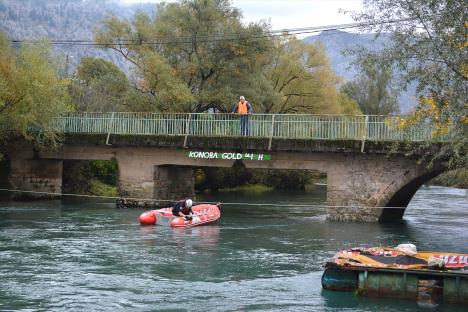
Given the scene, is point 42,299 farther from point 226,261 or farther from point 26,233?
point 26,233

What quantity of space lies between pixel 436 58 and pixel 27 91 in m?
23.6

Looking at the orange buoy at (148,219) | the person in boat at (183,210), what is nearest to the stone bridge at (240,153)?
the person in boat at (183,210)

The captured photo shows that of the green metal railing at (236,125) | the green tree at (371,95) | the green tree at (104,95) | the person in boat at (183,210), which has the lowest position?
the person in boat at (183,210)

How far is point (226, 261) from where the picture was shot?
2275 centimetres

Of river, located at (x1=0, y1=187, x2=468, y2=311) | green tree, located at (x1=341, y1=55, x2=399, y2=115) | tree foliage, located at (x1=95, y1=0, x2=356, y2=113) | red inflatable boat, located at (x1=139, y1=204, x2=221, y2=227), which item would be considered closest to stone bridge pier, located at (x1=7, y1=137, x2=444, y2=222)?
river, located at (x1=0, y1=187, x2=468, y2=311)

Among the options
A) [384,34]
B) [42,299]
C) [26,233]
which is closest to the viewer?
[42,299]

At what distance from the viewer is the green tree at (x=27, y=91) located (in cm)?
3538

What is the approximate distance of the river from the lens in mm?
17172

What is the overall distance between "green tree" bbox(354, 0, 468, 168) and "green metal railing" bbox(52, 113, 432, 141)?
422 inches

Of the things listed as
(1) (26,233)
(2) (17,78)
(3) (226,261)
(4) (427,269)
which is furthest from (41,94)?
(4) (427,269)

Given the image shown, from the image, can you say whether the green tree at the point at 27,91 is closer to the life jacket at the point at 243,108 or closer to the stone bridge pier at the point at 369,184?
the life jacket at the point at 243,108

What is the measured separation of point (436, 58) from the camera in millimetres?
18812

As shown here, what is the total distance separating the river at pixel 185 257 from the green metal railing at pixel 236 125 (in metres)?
4.48

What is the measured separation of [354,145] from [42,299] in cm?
A: 1981
